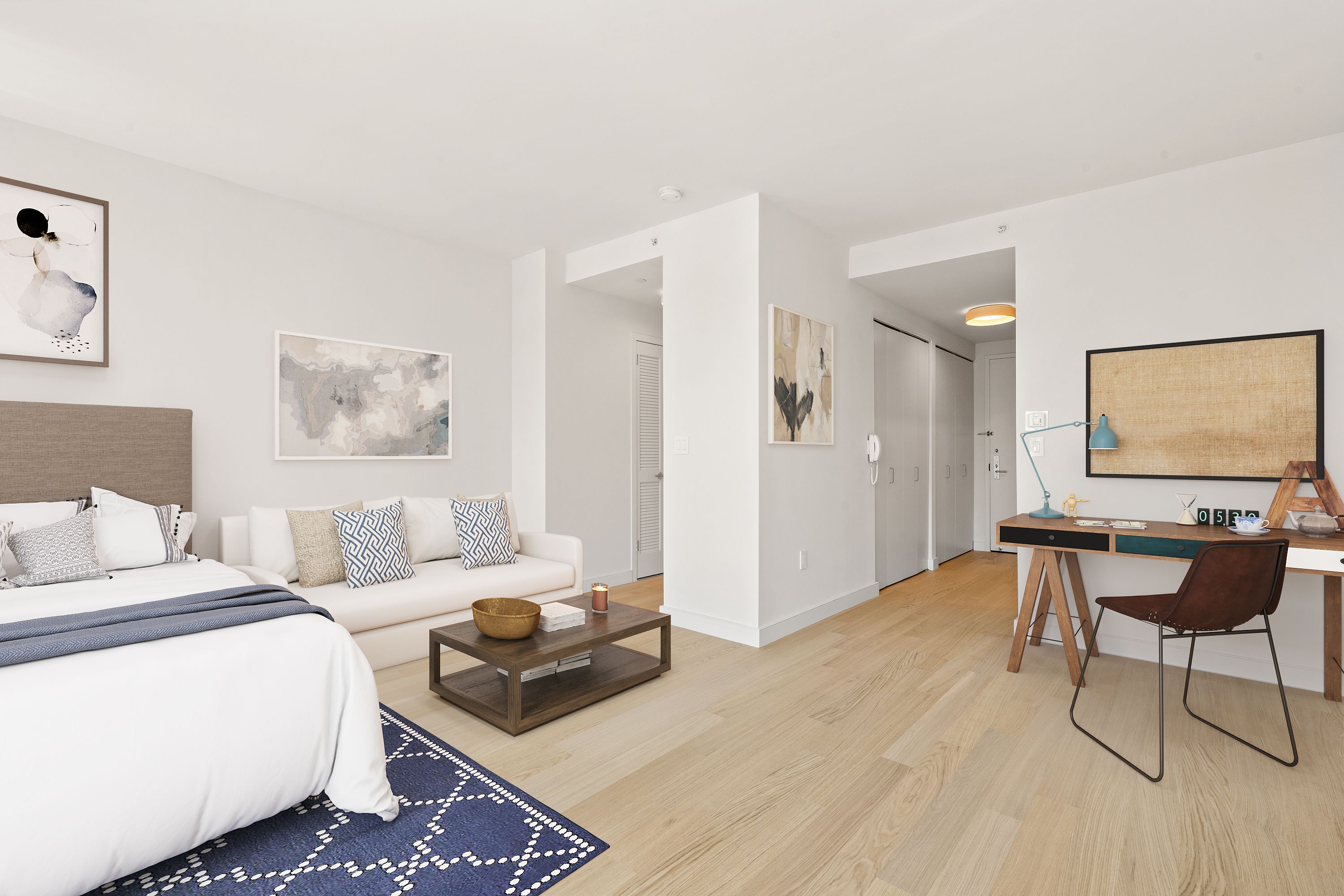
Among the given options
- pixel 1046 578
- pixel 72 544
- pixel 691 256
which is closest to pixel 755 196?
pixel 691 256

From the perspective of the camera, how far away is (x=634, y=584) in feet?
17.0

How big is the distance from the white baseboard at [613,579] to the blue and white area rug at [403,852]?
2756 millimetres

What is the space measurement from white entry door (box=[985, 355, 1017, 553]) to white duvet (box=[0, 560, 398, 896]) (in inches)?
258

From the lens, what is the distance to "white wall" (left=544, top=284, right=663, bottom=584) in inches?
186

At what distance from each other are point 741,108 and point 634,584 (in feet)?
11.6

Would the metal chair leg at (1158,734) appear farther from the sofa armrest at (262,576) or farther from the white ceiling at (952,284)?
the sofa armrest at (262,576)

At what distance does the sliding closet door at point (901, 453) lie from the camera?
16.7 ft

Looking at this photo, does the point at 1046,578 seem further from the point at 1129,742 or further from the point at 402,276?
the point at 402,276

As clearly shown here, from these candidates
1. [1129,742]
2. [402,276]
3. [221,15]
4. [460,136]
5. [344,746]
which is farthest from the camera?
[402,276]

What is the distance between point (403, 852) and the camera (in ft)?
5.82

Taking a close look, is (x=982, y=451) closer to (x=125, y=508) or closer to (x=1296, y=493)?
(x=1296, y=493)

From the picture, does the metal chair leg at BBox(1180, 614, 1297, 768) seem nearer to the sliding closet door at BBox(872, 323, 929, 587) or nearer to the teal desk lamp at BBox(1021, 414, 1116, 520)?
the teal desk lamp at BBox(1021, 414, 1116, 520)

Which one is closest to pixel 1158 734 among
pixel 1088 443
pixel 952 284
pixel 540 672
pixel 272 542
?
pixel 1088 443

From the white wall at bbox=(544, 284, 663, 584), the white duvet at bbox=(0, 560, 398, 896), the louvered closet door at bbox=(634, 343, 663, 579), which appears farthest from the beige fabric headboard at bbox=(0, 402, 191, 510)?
the louvered closet door at bbox=(634, 343, 663, 579)
